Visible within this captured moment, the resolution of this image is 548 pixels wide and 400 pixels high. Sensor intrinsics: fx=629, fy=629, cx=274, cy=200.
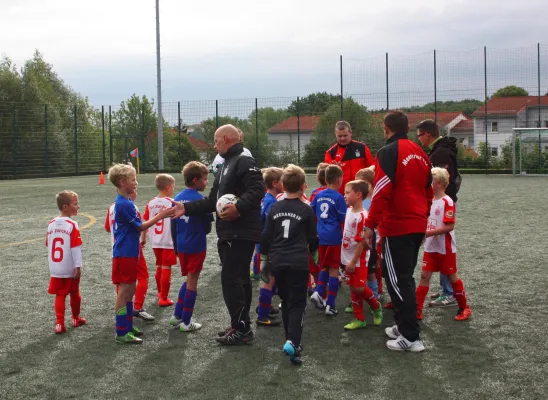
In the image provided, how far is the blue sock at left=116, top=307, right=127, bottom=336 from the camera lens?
571cm

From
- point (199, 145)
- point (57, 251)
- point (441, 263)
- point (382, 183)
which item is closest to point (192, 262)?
point (57, 251)

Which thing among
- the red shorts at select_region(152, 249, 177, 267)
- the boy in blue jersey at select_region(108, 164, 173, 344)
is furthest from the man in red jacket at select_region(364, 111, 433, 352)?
the red shorts at select_region(152, 249, 177, 267)

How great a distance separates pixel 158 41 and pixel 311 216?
31250mm

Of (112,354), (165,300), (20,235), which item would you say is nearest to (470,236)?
(165,300)

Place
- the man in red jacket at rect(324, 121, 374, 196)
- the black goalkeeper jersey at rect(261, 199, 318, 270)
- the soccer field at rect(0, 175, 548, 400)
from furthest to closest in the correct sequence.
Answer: the man in red jacket at rect(324, 121, 374, 196) < the black goalkeeper jersey at rect(261, 199, 318, 270) < the soccer field at rect(0, 175, 548, 400)

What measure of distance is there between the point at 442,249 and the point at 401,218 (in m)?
1.24

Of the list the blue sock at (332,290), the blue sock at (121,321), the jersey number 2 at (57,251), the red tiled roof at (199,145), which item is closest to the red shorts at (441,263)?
the blue sock at (332,290)

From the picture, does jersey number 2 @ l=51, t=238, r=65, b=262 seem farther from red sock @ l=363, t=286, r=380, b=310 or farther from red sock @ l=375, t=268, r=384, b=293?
red sock @ l=375, t=268, r=384, b=293

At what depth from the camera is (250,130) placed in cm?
3553

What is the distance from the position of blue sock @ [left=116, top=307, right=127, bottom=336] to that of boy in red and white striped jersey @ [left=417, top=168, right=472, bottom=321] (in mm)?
2885

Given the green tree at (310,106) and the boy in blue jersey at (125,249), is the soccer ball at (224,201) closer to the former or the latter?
the boy in blue jersey at (125,249)

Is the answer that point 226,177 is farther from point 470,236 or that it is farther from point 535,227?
point 535,227

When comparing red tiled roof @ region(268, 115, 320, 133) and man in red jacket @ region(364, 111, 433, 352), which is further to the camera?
red tiled roof @ region(268, 115, 320, 133)

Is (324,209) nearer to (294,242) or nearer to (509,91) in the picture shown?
(294,242)
